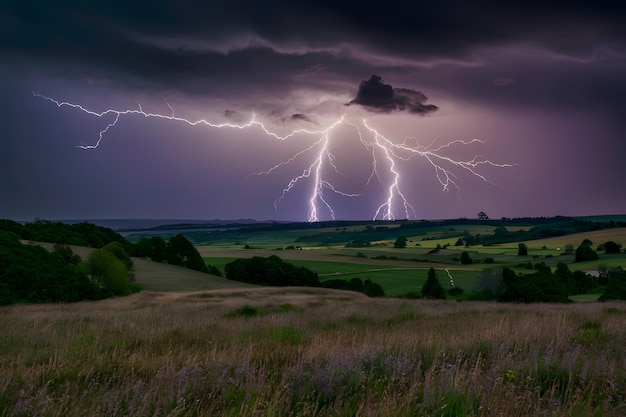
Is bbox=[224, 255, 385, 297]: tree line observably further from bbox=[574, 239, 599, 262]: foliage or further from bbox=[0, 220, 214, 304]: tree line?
bbox=[574, 239, 599, 262]: foliage

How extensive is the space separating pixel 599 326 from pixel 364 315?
241 inches

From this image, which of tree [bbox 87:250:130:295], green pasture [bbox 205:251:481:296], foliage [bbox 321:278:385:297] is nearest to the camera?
tree [bbox 87:250:130:295]

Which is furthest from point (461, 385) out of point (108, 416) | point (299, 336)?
point (299, 336)

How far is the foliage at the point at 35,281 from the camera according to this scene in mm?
31047

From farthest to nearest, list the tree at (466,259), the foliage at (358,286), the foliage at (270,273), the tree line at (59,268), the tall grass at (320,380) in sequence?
1. the tree at (466,259)
2. the foliage at (270,273)
3. the foliage at (358,286)
4. the tree line at (59,268)
5. the tall grass at (320,380)

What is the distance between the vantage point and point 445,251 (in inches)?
4161

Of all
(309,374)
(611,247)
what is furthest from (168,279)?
(611,247)

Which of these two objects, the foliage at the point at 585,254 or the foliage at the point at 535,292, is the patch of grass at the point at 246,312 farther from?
the foliage at the point at 585,254

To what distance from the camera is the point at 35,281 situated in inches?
1280

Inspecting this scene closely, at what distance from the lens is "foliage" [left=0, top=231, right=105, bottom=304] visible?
102ft

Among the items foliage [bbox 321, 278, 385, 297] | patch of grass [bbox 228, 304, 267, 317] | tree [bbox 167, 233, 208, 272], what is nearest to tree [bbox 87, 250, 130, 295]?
foliage [bbox 321, 278, 385, 297]

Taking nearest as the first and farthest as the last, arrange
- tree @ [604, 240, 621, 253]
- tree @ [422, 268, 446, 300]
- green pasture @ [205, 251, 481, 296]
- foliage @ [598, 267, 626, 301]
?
foliage @ [598, 267, 626, 301], tree @ [422, 268, 446, 300], green pasture @ [205, 251, 481, 296], tree @ [604, 240, 621, 253]

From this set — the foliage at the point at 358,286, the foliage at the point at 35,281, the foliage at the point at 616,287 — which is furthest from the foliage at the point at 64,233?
the foliage at the point at 616,287

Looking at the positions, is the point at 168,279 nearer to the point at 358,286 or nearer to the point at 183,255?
the point at 358,286
